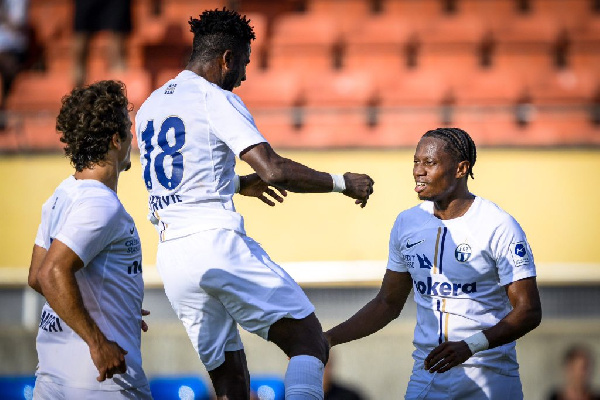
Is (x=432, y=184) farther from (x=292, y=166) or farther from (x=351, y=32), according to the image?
(x=351, y=32)

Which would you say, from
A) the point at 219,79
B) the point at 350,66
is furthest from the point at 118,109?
the point at 350,66

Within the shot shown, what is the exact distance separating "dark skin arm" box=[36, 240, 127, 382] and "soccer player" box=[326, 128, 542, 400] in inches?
50.7

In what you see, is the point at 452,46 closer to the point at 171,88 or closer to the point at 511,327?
the point at 171,88

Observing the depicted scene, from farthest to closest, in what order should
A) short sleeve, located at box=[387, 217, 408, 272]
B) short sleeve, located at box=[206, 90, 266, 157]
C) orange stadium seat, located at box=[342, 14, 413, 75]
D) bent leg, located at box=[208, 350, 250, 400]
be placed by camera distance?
1. orange stadium seat, located at box=[342, 14, 413, 75]
2. short sleeve, located at box=[387, 217, 408, 272]
3. bent leg, located at box=[208, 350, 250, 400]
4. short sleeve, located at box=[206, 90, 266, 157]

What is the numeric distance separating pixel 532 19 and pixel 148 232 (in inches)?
220

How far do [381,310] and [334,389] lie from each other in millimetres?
2737

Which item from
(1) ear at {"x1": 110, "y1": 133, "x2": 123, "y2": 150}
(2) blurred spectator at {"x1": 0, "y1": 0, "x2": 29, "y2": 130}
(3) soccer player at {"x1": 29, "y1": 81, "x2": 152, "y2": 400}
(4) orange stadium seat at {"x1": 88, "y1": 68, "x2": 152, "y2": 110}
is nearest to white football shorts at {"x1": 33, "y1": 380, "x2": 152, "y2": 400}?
(3) soccer player at {"x1": 29, "y1": 81, "x2": 152, "y2": 400}

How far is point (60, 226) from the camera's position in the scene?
3842 millimetres

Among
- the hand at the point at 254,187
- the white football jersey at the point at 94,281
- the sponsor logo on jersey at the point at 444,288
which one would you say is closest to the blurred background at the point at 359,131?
the hand at the point at 254,187

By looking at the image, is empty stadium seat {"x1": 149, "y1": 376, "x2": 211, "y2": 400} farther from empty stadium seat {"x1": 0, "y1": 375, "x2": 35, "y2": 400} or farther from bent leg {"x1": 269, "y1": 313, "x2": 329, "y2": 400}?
bent leg {"x1": 269, "y1": 313, "x2": 329, "y2": 400}

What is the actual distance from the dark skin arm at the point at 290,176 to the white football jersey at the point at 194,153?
0.24ft

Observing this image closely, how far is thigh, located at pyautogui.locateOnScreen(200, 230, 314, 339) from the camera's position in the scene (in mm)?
4062

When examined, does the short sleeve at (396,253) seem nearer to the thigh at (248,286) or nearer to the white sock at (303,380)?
the thigh at (248,286)

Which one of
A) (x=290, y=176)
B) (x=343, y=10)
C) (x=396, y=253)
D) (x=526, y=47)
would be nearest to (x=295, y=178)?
(x=290, y=176)
